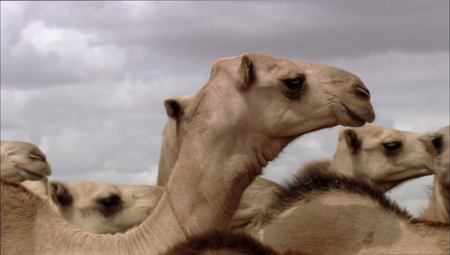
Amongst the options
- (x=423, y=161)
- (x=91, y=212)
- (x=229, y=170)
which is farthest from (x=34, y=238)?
(x=423, y=161)

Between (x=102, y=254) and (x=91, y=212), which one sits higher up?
(x=102, y=254)

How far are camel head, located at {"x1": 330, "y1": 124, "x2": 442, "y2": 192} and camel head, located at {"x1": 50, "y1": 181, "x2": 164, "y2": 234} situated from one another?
1.99 metres

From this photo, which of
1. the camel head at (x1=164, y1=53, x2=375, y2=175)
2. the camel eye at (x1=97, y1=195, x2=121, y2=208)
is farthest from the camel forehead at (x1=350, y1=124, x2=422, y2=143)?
the camel head at (x1=164, y1=53, x2=375, y2=175)

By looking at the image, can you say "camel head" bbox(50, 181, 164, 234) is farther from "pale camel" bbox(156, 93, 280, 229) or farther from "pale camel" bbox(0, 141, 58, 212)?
"pale camel" bbox(0, 141, 58, 212)

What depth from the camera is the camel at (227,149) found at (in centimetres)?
404

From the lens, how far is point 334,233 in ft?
12.7

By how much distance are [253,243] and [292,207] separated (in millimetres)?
1208

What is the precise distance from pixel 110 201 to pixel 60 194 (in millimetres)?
597

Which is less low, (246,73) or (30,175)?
(246,73)

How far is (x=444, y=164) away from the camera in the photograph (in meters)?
3.62

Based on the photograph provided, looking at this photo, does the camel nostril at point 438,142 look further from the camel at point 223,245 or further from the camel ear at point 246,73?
the camel at point 223,245

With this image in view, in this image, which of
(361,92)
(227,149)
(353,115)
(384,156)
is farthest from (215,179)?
(384,156)

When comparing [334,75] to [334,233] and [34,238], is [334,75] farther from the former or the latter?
[34,238]

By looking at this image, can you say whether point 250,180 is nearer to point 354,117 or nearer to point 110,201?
point 354,117
